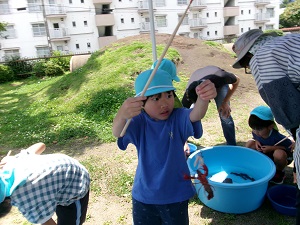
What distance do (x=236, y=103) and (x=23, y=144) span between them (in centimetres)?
453

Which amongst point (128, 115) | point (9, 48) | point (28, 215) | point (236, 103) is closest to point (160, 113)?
point (128, 115)

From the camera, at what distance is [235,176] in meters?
2.96

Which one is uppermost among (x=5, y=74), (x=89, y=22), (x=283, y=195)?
(x=89, y=22)

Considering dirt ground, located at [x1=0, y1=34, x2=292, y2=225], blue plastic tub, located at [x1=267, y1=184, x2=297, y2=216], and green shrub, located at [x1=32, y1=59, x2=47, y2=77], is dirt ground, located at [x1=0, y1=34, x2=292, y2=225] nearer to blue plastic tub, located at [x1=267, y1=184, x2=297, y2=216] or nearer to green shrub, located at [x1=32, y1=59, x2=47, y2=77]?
blue plastic tub, located at [x1=267, y1=184, x2=297, y2=216]

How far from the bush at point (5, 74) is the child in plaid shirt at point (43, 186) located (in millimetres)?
15244

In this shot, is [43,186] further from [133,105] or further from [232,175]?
[232,175]

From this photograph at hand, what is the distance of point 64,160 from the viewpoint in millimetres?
1802

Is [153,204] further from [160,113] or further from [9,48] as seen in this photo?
[9,48]

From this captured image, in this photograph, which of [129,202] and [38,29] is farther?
[38,29]

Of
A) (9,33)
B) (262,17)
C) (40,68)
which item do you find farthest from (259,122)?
(262,17)

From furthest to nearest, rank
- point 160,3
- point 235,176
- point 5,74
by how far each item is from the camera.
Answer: point 160,3, point 5,74, point 235,176

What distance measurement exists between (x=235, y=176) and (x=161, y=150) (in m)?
1.78

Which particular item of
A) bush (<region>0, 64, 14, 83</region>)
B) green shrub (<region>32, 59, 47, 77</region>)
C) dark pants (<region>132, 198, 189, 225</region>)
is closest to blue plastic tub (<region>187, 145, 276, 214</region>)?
dark pants (<region>132, 198, 189, 225</region>)

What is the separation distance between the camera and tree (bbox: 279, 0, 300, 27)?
27.2m
